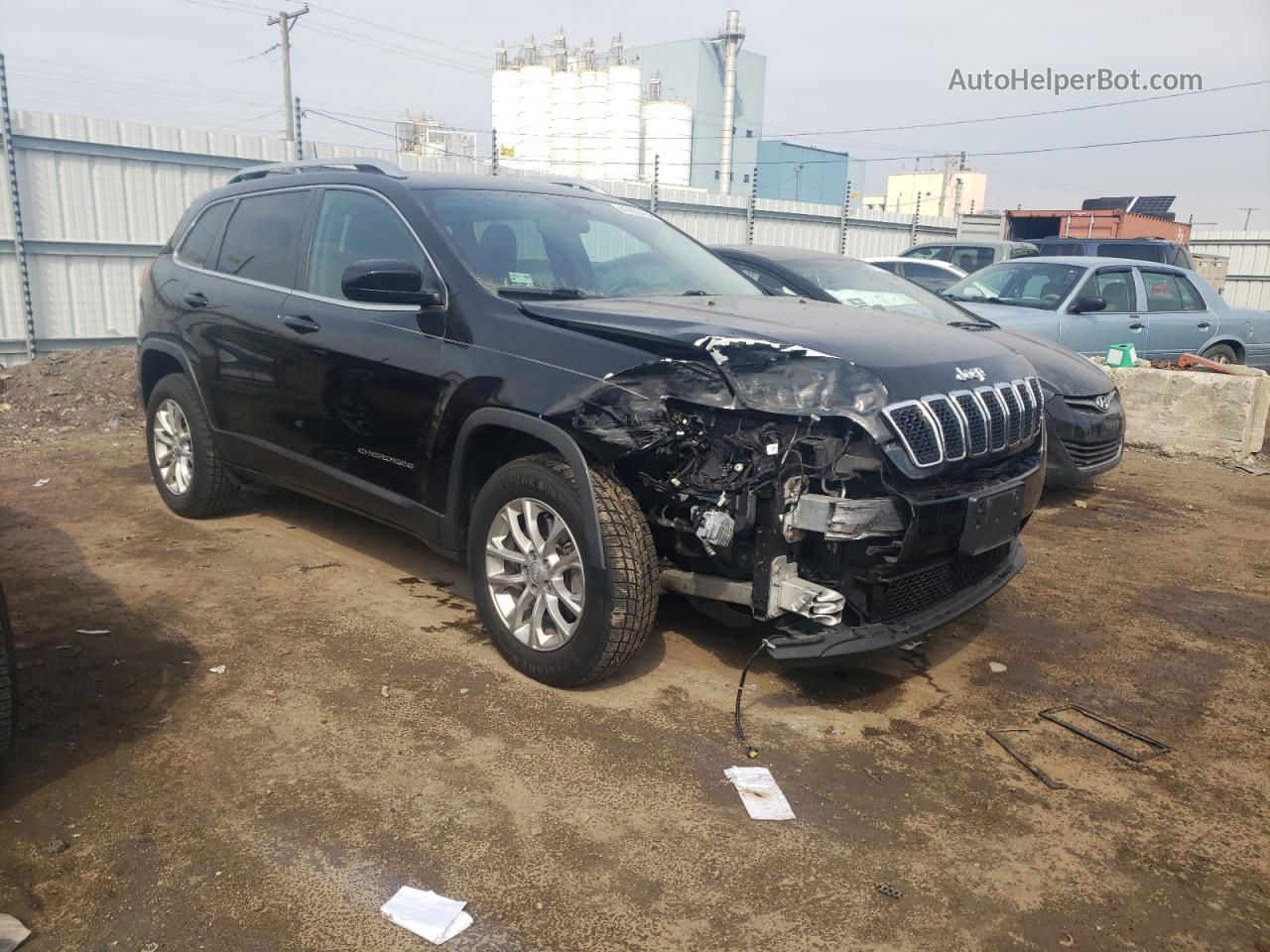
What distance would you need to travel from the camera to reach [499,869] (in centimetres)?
272

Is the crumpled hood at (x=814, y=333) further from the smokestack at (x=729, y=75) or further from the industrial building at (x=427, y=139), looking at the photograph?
the smokestack at (x=729, y=75)

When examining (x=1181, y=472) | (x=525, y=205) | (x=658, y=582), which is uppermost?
(x=525, y=205)

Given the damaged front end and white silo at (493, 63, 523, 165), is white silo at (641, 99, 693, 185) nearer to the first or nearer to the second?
white silo at (493, 63, 523, 165)

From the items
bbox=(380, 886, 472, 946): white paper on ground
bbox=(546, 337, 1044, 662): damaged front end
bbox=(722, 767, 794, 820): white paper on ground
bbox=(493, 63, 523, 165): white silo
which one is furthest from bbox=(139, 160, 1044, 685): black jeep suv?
bbox=(493, 63, 523, 165): white silo

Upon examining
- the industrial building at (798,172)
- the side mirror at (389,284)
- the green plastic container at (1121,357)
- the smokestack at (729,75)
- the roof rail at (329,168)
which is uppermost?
the smokestack at (729,75)

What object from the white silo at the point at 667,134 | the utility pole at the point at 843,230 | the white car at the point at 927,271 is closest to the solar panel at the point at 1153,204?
the utility pole at the point at 843,230

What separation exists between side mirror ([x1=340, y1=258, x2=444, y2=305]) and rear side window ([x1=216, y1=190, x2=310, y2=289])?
1.01 m

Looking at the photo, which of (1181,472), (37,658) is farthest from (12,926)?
(1181,472)

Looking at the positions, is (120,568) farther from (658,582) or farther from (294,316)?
(658,582)

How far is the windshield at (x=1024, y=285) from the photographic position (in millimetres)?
9203

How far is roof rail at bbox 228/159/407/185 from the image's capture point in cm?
460

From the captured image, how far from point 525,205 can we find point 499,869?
2.97 meters

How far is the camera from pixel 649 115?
135 feet

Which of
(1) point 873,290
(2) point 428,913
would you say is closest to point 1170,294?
(1) point 873,290
